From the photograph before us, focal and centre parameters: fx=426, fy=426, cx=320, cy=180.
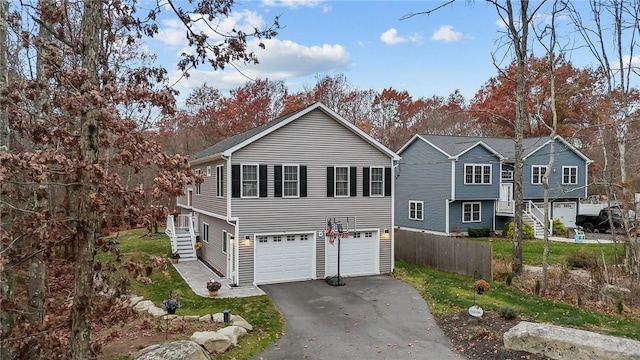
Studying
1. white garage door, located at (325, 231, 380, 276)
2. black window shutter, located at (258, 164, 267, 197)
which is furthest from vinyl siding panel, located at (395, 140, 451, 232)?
black window shutter, located at (258, 164, 267, 197)

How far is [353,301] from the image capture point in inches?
520

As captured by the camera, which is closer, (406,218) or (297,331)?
(297,331)

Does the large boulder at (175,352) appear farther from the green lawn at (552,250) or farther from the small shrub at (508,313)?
the green lawn at (552,250)

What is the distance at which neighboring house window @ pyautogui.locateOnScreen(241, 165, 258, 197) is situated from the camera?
15180mm

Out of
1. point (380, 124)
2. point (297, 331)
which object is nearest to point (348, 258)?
point (297, 331)

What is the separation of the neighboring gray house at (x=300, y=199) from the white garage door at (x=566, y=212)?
17.5m

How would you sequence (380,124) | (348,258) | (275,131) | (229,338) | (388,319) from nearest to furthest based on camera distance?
(229,338), (388,319), (275,131), (348,258), (380,124)

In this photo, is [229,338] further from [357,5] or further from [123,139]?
[357,5]

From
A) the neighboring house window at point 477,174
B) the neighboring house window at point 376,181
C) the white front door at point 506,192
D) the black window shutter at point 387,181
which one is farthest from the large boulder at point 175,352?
the white front door at point 506,192

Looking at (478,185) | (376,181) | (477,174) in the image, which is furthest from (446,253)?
(477,174)

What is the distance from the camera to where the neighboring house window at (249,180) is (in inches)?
598

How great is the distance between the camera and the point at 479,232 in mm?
25844

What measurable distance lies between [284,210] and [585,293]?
398 inches

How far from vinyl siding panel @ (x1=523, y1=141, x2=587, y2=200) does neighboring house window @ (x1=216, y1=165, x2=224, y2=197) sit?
20788 millimetres
